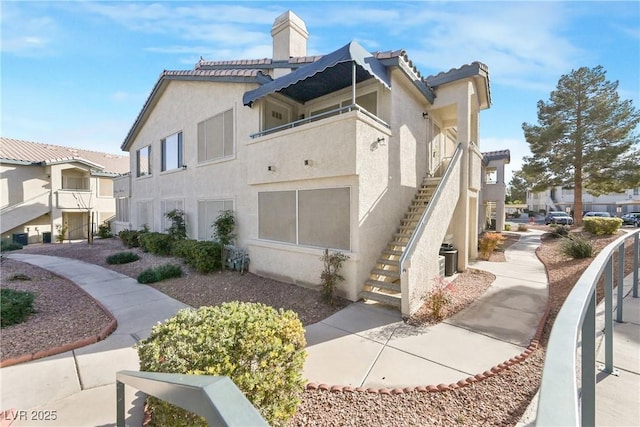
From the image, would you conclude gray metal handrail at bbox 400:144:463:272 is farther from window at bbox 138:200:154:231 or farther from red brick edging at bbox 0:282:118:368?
window at bbox 138:200:154:231

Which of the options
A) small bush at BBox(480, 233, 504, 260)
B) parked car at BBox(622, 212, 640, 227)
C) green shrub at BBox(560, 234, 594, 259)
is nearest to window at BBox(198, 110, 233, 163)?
small bush at BBox(480, 233, 504, 260)

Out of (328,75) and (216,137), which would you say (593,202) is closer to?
(328,75)

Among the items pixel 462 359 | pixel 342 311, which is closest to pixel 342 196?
pixel 342 311

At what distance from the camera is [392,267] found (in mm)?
8406

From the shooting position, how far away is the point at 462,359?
15.3ft

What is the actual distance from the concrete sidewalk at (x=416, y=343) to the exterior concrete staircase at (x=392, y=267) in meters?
0.34

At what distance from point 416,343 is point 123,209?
2497 centimetres

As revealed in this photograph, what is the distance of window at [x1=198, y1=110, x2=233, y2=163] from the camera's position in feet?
39.5

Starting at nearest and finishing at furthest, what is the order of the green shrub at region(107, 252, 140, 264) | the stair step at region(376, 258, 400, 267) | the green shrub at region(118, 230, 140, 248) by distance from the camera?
the stair step at region(376, 258, 400, 267) → the green shrub at region(107, 252, 140, 264) → the green shrub at region(118, 230, 140, 248)

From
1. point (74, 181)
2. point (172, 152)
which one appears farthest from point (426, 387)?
point (74, 181)

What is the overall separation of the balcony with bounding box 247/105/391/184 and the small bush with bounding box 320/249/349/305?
95.7 inches

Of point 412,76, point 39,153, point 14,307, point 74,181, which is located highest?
point 39,153

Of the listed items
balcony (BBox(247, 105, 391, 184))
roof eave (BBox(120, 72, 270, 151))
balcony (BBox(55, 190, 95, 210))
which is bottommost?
balcony (BBox(55, 190, 95, 210))

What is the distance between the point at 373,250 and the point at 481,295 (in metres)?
3.40
